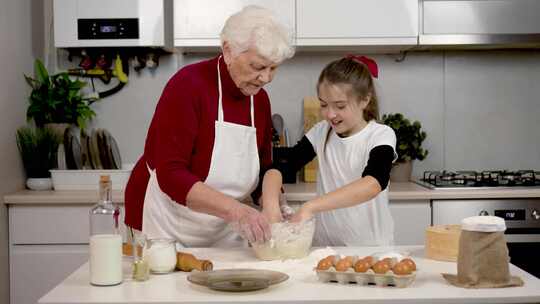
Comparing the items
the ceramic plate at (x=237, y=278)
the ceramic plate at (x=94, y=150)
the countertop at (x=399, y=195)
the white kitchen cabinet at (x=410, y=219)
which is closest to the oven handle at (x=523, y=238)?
the countertop at (x=399, y=195)

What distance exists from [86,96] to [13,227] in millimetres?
809

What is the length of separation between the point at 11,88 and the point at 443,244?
6.78 ft

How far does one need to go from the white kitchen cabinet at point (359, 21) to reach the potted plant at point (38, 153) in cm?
121

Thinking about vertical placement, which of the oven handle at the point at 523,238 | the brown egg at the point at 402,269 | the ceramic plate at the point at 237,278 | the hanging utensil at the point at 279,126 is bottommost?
the oven handle at the point at 523,238

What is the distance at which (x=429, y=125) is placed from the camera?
3686mm

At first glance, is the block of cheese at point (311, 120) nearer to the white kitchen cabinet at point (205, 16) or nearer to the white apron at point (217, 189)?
the white kitchen cabinet at point (205, 16)

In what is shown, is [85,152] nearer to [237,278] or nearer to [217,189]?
[217,189]

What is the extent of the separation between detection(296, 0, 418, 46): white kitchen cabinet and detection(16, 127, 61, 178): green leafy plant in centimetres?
121

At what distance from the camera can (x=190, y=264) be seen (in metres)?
1.80

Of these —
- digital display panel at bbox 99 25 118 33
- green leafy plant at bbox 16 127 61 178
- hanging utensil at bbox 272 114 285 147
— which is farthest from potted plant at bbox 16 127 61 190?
hanging utensil at bbox 272 114 285 147

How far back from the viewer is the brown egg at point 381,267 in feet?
5.45

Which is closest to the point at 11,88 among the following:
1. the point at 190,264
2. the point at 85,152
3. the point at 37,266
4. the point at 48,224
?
the point at 85,152

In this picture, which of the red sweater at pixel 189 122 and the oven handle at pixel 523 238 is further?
the oven handle at pixel 523 238

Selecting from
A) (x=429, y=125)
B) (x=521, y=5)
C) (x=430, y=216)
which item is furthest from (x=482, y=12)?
(x=430, y=216)
